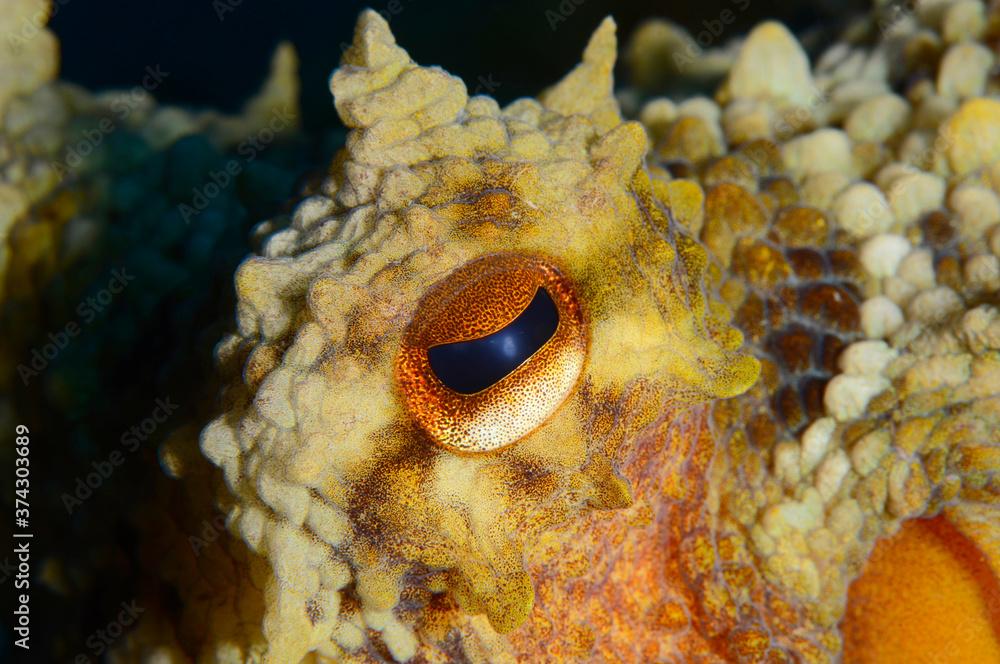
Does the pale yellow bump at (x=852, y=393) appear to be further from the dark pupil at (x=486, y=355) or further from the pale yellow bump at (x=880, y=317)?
the dark pupil at (x=486, y=355)

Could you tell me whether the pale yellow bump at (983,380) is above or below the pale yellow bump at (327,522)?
below

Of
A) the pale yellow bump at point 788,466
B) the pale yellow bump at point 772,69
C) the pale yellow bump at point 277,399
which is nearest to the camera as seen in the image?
the pale yellow bump at point 277,399

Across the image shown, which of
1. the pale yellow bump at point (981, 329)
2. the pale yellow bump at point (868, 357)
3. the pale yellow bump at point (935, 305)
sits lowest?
the pale yellow bump at point (868, 357)

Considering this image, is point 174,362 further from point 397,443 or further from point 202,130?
point 202,130

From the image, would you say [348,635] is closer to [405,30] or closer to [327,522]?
[327,522]

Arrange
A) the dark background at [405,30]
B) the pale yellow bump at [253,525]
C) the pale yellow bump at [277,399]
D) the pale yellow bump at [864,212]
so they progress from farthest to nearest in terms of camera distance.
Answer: the dark background at [405,30] < the pale yellow bump at [864,212] < the pale yellow bump at [253,525] < the pale yellow bump at [277,399]

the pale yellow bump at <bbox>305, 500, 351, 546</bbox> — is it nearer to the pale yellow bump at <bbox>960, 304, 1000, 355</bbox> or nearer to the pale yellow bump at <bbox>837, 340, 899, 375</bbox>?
the pale yellow bump at <bbox>837, 340, 899, 375</bbox>

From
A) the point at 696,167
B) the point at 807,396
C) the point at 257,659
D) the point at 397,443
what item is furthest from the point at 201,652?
the point at 696,167

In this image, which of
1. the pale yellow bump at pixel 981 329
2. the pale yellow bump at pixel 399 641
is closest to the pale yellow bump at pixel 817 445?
the pale yellow bump at pixel 981 329
